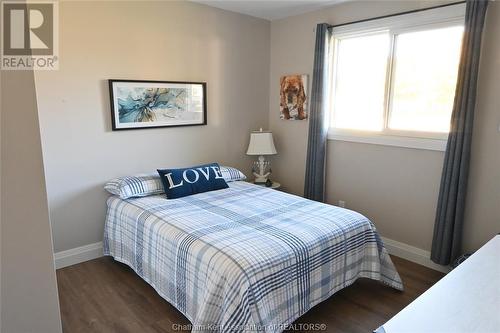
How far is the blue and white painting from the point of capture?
3049 mm

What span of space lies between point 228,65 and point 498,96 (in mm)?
2544

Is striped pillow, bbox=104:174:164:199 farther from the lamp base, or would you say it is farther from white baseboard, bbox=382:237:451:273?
white baseboard, bbox=382:237:451:273

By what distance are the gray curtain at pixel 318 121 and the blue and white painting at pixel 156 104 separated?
1194 mm

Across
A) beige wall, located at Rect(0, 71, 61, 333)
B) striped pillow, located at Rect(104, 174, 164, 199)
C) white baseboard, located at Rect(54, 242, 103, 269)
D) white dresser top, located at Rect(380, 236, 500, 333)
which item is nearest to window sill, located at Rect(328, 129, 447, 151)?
white dresser top, located at Rect(380, 236, 500, 333)

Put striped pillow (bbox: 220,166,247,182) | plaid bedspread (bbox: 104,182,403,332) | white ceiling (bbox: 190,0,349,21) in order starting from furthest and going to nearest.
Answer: striped pillow (bbox: 220,166,247,182) → white ceiling (bbox: 190,0,349,21) → plaid bedspread (bbox: 104,182,403,332)

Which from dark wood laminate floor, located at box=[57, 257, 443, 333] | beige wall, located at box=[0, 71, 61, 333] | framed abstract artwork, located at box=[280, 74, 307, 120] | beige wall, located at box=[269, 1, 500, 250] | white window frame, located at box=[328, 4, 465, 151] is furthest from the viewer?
framed abstract artwork, located at box=[280, 74, 307, 120]

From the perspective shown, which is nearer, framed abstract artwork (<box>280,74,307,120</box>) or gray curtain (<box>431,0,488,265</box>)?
gray curtain (<box>431,0,488,265</box>)

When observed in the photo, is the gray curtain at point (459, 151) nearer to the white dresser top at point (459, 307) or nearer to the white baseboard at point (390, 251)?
the white baseboard at point (390, 251)

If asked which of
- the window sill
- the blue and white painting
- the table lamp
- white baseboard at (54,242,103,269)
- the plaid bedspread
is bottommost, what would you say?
white baseboard at (54,242,103,269)

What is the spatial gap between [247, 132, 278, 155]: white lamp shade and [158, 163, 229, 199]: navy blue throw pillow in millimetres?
661

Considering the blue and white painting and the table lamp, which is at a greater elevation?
the blue and white painting

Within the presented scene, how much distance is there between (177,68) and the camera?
3.38 metres

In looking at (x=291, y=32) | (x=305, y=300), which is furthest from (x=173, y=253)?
(x=291, y=32)

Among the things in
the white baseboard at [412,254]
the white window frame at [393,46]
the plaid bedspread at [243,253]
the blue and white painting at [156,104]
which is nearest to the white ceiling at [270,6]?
the white window frame at [393,46]
